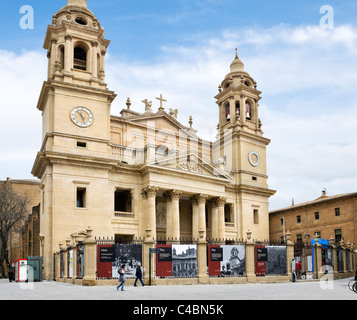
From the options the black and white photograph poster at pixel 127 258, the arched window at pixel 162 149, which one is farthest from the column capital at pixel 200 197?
the black and white photograph poster at pixel 127 258

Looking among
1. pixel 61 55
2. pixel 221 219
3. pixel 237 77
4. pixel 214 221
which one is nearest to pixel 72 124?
pixel 61 55

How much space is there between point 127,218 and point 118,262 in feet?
42.2

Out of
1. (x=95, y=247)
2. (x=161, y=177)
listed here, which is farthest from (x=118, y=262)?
(x=161, y=177)

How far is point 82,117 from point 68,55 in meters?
5.82

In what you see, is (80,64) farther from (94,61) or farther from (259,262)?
(259,262)

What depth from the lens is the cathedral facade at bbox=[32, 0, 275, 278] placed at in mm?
36406

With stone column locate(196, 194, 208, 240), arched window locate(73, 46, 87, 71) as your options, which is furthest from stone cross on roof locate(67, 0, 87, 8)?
stone column locate(196, 194, 208, 240)

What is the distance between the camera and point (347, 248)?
39219 millimetres

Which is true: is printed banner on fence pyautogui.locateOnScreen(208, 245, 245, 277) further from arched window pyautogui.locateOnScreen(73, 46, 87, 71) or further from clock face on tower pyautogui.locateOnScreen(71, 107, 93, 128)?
arched window pyautogui.locateOnScreen(73, 46, 87, 71)

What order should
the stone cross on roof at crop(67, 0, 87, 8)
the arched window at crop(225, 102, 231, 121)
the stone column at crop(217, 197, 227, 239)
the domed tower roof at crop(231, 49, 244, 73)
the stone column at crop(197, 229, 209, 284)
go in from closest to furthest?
the stone column at crop(197, 229, 209, 284)
the stone cross on roof at crop(67, 0, 87, 8)
the stone column at crop(217, 197, 227, 239)
the arched window at crop(225, 102, 231, 121)
the domed tower roof at crop(231, 49, 244, 73)

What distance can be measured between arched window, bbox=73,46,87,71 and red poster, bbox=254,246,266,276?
23.1 meters

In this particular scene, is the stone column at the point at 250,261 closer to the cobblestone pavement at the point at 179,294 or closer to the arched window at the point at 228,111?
the cobblestone pavement at the point at 179,294

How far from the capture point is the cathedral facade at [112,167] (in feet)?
119
